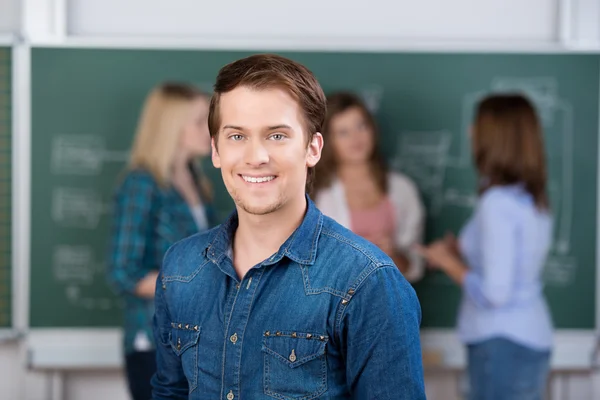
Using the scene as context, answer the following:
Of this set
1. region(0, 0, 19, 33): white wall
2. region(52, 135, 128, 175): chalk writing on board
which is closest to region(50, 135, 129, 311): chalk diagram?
region(52, 135, 128, 175): chalk writing on board

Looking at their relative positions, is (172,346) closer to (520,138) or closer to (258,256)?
(258,256)

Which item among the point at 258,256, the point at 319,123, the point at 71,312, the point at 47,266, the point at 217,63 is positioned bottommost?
the point at 71,312

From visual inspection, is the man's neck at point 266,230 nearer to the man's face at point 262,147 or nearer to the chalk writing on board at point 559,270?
the man's face at point 262,147

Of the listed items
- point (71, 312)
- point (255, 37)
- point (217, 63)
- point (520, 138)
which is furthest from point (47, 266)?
point (520, 138)

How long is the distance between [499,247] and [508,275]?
4.4 inches

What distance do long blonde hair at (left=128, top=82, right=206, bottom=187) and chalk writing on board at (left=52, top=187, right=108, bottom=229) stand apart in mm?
479

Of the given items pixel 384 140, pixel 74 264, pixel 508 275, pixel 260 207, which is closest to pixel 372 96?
pixel 384 140

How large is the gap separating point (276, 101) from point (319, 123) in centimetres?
14

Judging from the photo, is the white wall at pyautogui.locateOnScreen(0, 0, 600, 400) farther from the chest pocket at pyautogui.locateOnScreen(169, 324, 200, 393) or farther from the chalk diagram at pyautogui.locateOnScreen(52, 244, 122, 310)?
the chest pocket at pyautogui.locateOnScreen(169, 324, 200, 393)

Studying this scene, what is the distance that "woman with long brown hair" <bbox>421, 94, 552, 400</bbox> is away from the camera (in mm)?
→ 2766

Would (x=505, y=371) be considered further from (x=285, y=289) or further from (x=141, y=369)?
(x=285, y=289)

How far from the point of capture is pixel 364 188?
11.1ft

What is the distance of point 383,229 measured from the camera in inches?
133

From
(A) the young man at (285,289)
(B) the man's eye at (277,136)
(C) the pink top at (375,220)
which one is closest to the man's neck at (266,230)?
(A) the young man at (285,289)
